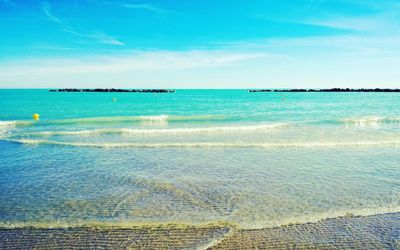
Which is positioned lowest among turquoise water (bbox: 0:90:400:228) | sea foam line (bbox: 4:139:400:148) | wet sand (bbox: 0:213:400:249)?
wet sand (bbox: 0:213:400:249)

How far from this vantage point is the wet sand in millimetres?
5969

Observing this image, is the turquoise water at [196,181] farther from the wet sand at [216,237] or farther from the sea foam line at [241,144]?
the wet sand at [216,237]

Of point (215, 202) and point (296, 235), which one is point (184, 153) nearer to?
point (215, 202)

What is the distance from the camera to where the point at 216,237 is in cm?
626

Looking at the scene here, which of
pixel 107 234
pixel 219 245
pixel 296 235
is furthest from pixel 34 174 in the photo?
pixel 296 235

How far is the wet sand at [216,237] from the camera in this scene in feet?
19.6

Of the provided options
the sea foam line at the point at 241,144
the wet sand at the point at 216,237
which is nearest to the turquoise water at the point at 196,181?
the sea foam line at the point at 241,144

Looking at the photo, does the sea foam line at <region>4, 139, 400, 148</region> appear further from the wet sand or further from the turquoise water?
the wet sand

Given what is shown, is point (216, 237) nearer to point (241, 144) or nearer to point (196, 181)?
point (196, 181)

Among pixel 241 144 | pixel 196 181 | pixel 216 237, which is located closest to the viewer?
pixel 216 237

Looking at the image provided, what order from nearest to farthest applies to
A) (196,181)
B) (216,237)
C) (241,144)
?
(216,237), (196,181), (241,144)

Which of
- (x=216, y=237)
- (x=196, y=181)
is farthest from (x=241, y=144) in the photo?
(x=216, y=237)

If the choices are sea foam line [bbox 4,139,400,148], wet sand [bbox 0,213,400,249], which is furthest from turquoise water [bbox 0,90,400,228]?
wet sand [bbox 0,213,400,249]

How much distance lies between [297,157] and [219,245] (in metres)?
8.51
